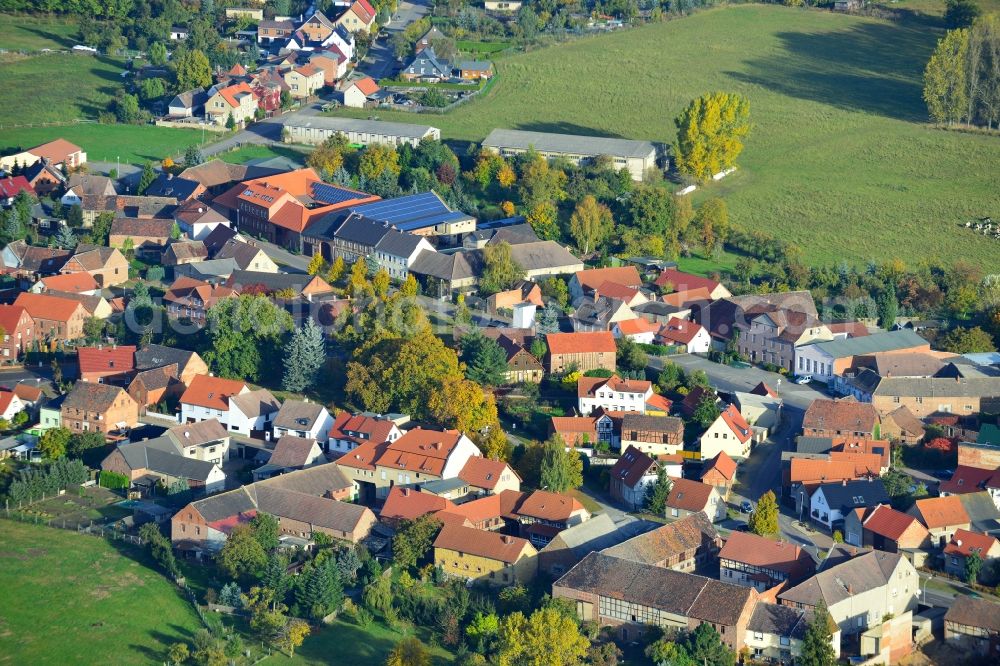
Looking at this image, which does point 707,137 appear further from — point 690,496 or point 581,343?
point 690,496

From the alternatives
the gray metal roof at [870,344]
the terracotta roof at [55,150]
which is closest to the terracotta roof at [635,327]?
the gray metal roof at [870,344]

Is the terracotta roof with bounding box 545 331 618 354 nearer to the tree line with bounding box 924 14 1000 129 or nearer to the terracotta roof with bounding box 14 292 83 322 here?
the terracotta roof with bounding box 14 292 83 322

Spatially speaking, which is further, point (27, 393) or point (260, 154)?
point (260, 154)

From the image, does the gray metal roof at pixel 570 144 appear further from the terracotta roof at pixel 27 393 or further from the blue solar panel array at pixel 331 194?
the terracotta roof at pixel 27 393

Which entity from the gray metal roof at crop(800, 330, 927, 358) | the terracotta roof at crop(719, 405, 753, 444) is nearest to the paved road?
the gray metal roof at crop(800, 330, 927, 358)

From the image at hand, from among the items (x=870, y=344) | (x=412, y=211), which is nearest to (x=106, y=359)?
(x=412, y=211)

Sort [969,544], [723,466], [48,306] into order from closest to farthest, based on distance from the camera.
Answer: [969,544] → [723,466] → [48,306]
